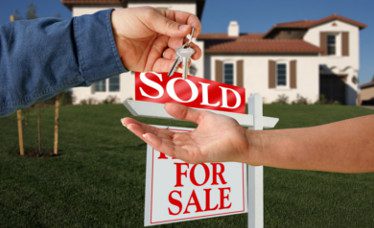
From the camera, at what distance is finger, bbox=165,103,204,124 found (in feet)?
5.53

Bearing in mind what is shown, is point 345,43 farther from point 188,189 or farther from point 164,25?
point 164,25

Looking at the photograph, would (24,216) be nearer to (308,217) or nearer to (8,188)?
(8,188)

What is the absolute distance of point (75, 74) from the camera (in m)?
2.18

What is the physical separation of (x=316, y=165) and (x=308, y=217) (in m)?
3.44

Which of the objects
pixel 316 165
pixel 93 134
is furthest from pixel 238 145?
pixel 93 134

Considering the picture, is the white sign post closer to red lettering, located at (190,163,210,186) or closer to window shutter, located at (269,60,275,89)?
red lettering, located at (190,163,210,186)

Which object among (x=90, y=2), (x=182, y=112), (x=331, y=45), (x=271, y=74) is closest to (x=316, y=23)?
(x=331, y=45)

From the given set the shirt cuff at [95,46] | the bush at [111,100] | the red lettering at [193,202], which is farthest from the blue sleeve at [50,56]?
the bush at [111,100]

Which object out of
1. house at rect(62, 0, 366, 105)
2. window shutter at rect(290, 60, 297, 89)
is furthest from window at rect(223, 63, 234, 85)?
window shutter at rect(290, 60, 297, 89)

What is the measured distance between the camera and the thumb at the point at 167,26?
2039mm

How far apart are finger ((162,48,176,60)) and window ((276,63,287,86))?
20629 mm

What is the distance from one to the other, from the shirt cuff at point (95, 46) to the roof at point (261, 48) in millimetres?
19729

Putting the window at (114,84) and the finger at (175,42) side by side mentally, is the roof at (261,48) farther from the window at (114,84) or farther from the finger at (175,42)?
the finger at (175,42)

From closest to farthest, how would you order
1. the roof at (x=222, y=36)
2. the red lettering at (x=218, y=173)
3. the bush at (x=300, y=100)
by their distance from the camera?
1. the red lettering at (x=218, y=173)
2. the bush at (x=300, y=100)
3. the roof at (x=222, y=36)
